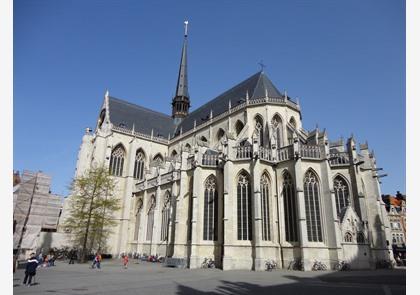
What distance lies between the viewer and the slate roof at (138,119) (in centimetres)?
3681

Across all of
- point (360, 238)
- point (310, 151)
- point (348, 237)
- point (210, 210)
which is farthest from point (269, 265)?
point (310, 151)

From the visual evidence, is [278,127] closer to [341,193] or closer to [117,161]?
[341,193]

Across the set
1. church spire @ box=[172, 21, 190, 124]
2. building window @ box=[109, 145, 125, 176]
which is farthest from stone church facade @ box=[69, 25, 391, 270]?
church spire @ box=[172, 21, 190, 124]

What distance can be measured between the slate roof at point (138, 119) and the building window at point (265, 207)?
897 inches

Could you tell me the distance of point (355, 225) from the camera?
17344 mm

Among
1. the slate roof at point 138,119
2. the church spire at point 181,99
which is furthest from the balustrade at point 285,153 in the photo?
the church spire at point 181,99

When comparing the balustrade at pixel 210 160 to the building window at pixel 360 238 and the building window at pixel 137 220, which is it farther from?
the building window at pixel 137 220

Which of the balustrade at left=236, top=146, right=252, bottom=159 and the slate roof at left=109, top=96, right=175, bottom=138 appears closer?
the balustrade at left=236, top=146, right=252, bottom=159

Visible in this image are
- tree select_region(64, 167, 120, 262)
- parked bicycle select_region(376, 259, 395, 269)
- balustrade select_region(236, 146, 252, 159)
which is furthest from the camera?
tree select_region(64, 167, 120, 262)

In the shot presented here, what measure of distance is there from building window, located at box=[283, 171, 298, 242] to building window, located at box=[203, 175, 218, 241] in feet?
16.6

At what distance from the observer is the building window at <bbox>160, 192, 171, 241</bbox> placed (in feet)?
82.5

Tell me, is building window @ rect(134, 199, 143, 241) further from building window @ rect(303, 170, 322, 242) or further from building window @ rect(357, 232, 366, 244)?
building window @ rect(357, 232, 366, 244)

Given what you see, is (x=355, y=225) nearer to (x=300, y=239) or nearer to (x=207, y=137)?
(x=300, y=239)

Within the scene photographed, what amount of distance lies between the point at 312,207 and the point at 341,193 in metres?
3.17
